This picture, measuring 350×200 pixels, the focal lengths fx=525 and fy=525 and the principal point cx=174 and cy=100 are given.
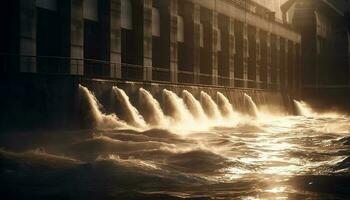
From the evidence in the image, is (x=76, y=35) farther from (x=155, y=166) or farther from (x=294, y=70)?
(x=294, y=70)

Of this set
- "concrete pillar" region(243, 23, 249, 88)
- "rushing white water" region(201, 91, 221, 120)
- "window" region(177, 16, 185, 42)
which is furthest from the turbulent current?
"concrete pillar" region(243, 23, 249, 88)

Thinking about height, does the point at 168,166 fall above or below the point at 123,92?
below

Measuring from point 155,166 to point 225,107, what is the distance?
98.0 feet

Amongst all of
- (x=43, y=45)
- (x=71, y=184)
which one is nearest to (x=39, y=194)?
(x=71, y=184)

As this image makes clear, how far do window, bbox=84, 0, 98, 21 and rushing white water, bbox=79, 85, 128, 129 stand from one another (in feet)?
26.6

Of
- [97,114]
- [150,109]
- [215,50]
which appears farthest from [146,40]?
[215,50]

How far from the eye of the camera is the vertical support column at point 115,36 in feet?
103

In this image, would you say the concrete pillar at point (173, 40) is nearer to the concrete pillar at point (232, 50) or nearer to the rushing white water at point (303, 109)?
the concrete pillar at point (232, 50)

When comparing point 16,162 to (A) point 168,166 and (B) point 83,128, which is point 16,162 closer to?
(A) point 168,166

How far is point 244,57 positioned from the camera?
5759cm

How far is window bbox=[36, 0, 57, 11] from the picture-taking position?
27500 millimetres

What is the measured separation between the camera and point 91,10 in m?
31.1

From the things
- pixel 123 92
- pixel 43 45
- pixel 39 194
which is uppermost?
pixel 43 45

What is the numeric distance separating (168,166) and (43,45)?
17.2 m
